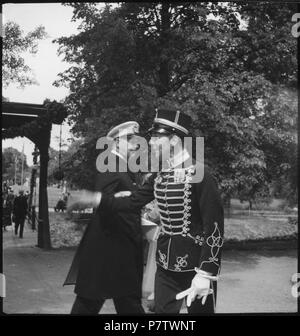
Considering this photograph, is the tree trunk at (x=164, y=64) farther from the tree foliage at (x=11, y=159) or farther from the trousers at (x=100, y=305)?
the trousers at (x=100, y=305)

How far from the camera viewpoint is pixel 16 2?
4.48 meters

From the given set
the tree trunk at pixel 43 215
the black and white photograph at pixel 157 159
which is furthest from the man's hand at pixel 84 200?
the tree trunk at pixel 43 215

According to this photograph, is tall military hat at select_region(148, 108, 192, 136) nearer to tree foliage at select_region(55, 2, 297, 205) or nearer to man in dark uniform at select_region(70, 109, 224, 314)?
man in dark uniform at select_region(70, 109, 224, 314)

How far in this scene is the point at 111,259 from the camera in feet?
12.3

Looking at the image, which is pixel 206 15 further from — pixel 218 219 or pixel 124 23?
pixel 218 219

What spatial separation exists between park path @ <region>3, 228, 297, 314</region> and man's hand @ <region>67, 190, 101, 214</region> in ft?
2.63

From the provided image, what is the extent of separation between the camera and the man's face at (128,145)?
151 inches

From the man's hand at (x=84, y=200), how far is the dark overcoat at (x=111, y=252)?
72 millimetres

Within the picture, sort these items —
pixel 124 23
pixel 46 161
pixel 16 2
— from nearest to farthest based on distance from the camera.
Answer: pixel 16 2 → pixel 124 23 → pixel 46 161

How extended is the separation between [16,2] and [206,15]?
2.89 metres

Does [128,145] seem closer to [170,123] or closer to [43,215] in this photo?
[170,123]

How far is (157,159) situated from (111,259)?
85 cm

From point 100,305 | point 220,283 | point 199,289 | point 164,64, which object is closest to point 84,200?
point 100,305
